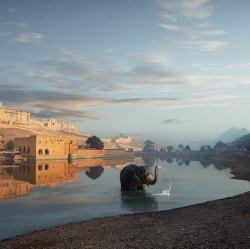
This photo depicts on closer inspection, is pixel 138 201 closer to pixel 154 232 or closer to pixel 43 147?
pixel 154 232

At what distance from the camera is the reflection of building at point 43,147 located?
96.9m

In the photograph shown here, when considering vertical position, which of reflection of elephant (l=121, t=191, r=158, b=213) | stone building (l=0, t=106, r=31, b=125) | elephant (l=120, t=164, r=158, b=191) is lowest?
reflection of elephant (l=121, t=191, r=158, b=213)

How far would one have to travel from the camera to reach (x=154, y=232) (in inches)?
601

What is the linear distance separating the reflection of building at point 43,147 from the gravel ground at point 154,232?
79330 millimetres

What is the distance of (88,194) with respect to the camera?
31.4 metres

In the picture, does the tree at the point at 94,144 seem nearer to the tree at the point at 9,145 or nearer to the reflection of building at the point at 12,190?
the tree at the point at 9,145

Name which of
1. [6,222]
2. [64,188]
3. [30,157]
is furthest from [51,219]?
[30,157]

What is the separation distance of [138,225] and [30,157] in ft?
267

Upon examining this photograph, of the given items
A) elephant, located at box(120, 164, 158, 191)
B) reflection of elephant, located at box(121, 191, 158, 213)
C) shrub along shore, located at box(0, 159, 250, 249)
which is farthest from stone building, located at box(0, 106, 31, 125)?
shrub along shore, located at box(0, 159, 250, 249)

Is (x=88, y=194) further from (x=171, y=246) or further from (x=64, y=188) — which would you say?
Result: (x=171, y=246)

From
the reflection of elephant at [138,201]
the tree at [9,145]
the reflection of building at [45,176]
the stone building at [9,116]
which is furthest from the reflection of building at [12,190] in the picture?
the stone building at [9,116]

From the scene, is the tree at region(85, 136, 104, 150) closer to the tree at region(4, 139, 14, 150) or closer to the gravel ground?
the tree at region(4, 139, 14, 150)

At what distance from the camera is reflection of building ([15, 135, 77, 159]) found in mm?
96875

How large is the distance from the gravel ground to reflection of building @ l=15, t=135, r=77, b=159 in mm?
79330
